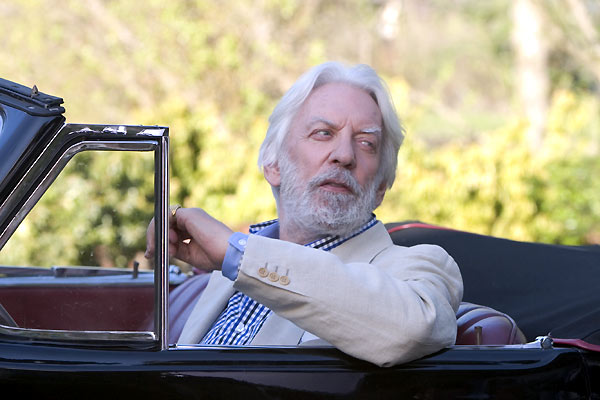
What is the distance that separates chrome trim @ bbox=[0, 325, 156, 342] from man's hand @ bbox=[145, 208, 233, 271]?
0.92ft

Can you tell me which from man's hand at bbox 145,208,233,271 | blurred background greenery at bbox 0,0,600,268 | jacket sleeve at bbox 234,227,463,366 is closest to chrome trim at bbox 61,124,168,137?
man's hand at bbox 145,208,233,271

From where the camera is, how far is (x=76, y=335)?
6.24 ft

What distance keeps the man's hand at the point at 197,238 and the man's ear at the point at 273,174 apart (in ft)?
2.11

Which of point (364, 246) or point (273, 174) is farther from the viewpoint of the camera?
point (273, 174)

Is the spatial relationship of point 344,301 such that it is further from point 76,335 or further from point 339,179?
point 339,179

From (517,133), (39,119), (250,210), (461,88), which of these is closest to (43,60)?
(250,210)

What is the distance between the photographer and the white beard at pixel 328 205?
257 centimetres

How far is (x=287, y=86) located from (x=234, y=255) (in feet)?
26.3

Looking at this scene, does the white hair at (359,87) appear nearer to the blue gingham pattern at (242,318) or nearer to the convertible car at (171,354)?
the blue gingham pattern at (242,318)

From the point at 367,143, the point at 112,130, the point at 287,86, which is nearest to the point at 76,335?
the point at 112,130

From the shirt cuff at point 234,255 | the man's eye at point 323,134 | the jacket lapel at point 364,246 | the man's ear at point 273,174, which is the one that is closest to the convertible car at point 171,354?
the shirt cuff at point 234,255

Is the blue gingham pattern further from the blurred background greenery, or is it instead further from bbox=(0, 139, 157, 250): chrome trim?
the blurred background greenery

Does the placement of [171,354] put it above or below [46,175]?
below

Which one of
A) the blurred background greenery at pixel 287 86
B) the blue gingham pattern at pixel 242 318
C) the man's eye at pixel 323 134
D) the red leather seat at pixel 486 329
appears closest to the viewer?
the red leather seat at pixel 486 329
